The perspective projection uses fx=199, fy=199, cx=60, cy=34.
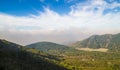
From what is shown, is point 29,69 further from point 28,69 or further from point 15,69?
point 15,69

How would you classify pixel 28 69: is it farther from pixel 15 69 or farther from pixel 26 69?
pixel 15 69

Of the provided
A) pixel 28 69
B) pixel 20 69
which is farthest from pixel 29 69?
pixel 20 69

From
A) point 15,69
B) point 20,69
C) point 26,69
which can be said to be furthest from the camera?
point 26,69

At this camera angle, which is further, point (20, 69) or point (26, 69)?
point (26, 69)

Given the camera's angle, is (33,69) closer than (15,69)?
No

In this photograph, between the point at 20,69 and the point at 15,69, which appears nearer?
the point at 15,69

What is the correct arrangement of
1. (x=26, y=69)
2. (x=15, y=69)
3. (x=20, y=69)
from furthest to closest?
(x=26, y=69) → (x=20, y=69) → (x=15, y=69)

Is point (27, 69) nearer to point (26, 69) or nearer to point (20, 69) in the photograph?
point (26, 69)

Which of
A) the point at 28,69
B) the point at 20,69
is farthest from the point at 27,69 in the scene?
the point at 20,69
